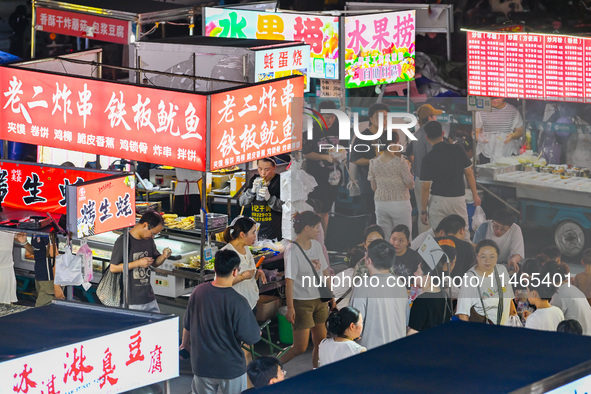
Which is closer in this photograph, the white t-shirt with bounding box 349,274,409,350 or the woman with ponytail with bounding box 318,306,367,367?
the white t-shirt with bounding box 349,274,409,350

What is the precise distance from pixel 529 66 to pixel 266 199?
9.78 ft

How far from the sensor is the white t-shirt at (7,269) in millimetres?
8531

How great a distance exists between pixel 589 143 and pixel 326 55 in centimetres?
422

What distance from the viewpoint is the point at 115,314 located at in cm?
480

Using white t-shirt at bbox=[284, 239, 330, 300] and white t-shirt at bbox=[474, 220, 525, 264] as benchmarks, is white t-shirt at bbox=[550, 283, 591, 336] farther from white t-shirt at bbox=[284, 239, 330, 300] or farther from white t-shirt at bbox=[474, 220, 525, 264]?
white t-shirt at bbox=[284, 239, 330, 300]

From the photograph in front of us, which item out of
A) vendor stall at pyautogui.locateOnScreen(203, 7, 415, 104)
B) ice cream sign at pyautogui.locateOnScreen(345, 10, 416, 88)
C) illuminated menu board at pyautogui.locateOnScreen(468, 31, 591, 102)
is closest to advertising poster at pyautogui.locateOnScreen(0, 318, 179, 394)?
illuminated menu board at pyautogui.locateOnScreen(468, 31, 591, 102)

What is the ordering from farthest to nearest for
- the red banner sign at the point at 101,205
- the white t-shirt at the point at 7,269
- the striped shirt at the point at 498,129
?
1. the white t-shirt at the point at 7,269
2. the red banner sign at the point at 101,205
3. the striped shirt at the point at 498,129

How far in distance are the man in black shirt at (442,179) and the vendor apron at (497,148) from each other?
38cm

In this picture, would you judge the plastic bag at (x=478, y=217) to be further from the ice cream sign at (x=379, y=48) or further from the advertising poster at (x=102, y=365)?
the ice cream sign at (x=379, y=48)

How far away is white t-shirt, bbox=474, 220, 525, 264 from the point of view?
4824mm

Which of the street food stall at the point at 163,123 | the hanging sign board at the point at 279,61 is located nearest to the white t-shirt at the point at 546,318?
the street food stall at the point at 163,123

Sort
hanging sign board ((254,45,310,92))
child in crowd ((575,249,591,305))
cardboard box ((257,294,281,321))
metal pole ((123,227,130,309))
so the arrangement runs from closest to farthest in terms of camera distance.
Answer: child in crowd ((575,249,591,305)), metal pole ((123,227,130,309)), cardboard box ((257,294,281,321)), hanging sign board ((254,45,310,92))

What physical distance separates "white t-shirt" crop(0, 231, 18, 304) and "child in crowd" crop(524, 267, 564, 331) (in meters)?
5.22

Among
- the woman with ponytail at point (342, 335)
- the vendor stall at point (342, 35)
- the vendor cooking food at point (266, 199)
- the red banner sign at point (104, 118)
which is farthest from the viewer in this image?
the vendor stall at point (342, 35)
